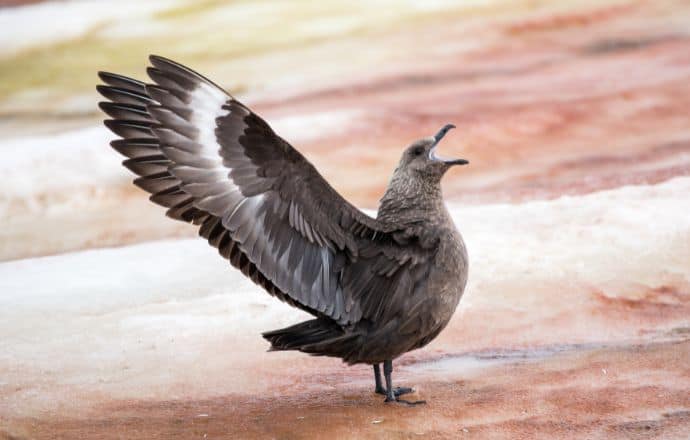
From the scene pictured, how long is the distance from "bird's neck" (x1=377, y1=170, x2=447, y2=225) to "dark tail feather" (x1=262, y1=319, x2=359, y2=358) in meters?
0.56

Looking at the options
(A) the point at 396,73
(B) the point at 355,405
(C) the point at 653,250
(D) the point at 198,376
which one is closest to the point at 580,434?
(B) the point at 355,405

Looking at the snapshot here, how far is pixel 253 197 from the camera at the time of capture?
5.05 meters

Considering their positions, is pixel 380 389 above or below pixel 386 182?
below

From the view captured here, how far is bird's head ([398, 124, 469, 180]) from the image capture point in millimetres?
5543

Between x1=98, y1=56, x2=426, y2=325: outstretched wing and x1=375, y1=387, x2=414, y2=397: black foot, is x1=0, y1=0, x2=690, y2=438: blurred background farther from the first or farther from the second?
x1=98, y1=56, x2=426, y2=325: outstretched wing

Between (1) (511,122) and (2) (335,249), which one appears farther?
(1) (511,122)

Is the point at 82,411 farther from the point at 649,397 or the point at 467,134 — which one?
the point at 467,134

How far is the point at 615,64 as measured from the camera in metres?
11.8

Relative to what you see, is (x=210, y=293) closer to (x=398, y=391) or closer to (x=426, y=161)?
(x=398, y=391)

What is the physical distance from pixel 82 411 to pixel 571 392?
2231 millimetres

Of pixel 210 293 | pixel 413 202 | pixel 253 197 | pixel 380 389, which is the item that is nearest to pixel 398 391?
pixel 380 389

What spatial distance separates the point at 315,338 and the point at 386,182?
15.0 feet

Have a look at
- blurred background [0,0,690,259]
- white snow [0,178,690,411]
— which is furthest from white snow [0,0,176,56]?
white snow [0,178,690,411]

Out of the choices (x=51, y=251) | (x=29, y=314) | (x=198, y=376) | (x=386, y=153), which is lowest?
(x=198, y=376)
